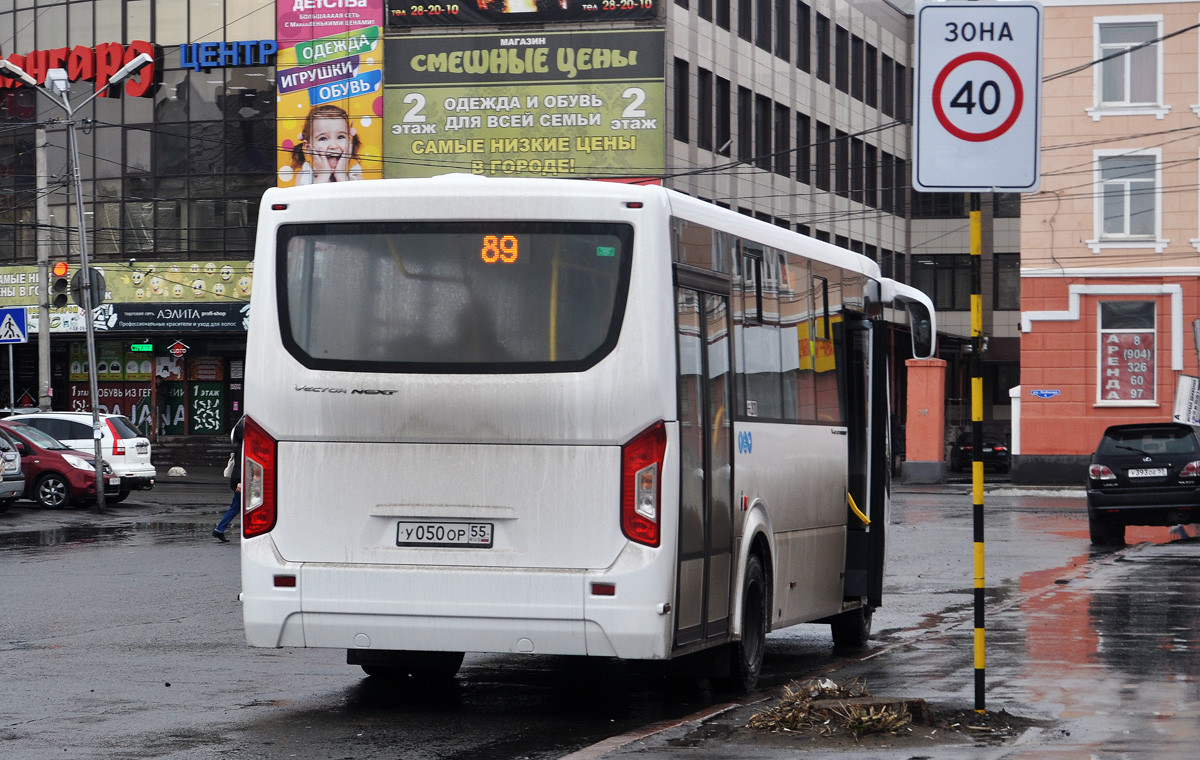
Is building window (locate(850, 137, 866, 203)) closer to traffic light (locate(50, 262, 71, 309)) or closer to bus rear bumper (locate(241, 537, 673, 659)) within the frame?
traffic light (locate(50, 262, 71, 309))

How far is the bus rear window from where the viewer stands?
8.71m

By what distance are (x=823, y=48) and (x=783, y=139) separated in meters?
5.17

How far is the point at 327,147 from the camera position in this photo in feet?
164

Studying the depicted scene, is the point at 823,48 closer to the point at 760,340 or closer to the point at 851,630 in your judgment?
the point at 851,630

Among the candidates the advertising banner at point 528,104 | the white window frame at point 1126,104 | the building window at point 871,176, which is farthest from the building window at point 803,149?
the white window frame at point 1126,104

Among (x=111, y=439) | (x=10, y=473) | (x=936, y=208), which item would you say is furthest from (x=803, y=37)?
(x=10, y=473)

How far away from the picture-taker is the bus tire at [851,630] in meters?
12.6

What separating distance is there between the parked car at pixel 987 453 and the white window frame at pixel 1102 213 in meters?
10.5

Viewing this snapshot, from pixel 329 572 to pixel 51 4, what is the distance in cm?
4930

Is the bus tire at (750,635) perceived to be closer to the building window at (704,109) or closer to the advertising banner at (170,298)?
the building window at (704,109)

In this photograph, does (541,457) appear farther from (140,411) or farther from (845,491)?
(140,411)

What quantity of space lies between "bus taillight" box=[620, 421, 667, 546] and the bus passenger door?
0.23 m

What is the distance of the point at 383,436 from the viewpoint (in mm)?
8836

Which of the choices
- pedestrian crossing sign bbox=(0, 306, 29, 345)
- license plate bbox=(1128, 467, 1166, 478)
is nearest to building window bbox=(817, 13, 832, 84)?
pedestrian crossing sign bbox=(0, 306, 29, 345)
